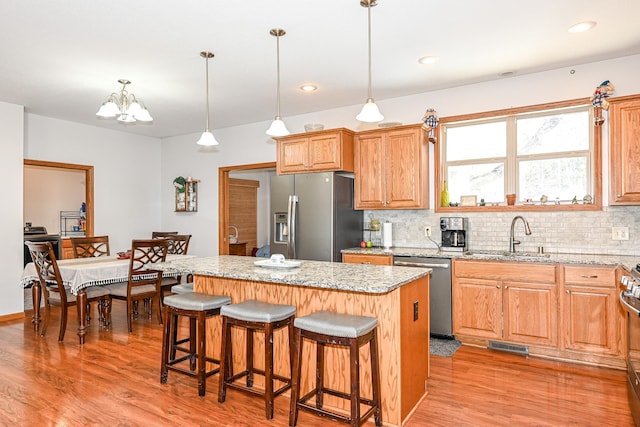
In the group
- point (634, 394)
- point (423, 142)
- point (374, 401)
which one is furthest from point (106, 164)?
point (634, 394)

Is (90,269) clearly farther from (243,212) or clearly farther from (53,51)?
(243,212)

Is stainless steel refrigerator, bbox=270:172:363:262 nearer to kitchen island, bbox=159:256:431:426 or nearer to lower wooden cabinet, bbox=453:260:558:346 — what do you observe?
lower wooden cabinet, bbox=453:260:558:346

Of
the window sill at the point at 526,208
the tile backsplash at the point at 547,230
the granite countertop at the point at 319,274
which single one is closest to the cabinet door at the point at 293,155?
the tile backsplash at the point at 547,230

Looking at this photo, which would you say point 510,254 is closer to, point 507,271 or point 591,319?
point 507,271

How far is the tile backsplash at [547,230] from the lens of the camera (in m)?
3.65

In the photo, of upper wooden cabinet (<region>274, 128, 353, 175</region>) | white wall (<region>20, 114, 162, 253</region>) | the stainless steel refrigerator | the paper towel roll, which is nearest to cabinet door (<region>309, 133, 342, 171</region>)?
upper wooden cabinet (<region>274, 128, 353, 175</region>)

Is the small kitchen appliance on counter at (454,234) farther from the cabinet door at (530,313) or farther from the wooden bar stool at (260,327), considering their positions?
the wooden bar stool at (260,327)

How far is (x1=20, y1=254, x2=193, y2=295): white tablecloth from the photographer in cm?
394

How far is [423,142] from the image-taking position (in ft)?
14.4

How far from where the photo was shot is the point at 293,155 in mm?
4934

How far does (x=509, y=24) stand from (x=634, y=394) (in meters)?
2.54

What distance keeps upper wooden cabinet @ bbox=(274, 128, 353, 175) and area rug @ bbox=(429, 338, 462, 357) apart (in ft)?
6.63

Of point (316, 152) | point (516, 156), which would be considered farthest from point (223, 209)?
point (516, 156)

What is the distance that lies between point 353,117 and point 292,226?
164 cm
